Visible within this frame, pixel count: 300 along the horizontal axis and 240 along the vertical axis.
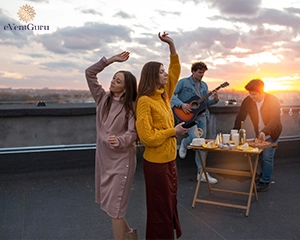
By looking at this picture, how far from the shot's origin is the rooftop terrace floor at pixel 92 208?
3815 millimetres

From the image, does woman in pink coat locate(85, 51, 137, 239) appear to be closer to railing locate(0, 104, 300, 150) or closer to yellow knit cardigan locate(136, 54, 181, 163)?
yellow knit cardigan locate(136, 54, 181, 163)

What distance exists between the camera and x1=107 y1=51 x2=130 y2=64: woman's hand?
307 centimetres

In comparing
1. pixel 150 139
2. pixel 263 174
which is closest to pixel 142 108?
pixel 150 139

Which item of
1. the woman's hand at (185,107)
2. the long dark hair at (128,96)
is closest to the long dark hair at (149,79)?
the long dark hair at (128,96)

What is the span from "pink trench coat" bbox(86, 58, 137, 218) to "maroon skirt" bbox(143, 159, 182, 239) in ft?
0.64

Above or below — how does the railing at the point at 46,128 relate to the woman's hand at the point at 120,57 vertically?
below

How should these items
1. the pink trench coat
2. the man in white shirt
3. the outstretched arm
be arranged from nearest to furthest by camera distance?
the pink trench coat, the outstretched arm, the man in white shirt

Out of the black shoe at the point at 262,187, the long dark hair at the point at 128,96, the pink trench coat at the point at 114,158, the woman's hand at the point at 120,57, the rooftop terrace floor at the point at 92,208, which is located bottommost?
the rooftop terrace floor at the point at 92,208

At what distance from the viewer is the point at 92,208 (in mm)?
4461

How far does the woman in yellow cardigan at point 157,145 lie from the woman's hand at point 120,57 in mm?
275

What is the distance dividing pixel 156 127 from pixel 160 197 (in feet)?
2.12

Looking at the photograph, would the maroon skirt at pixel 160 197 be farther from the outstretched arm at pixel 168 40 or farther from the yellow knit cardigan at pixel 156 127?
the outstretched arm at pixel 168 40

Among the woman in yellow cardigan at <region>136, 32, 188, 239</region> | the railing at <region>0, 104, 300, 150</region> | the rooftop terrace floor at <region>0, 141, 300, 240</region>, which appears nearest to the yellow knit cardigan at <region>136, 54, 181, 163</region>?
the woman in yellow cardigan at <region>136, 32, 188, 239</region>

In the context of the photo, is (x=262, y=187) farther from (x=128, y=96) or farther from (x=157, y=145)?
(x=128, y=96)
